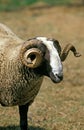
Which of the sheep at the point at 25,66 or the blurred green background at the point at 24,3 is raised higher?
the sheep at the point at 25,66

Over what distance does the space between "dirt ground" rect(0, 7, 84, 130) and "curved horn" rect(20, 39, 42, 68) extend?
7.36ft

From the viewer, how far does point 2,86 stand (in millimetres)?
6719

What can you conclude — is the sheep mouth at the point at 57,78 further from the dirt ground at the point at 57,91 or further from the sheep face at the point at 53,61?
the dirt ground at the point at 57,91

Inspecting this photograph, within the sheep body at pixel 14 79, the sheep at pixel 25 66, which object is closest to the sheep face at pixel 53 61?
the sheep at pixel 25 66

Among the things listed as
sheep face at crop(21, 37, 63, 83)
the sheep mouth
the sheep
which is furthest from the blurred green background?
the sheep mouth

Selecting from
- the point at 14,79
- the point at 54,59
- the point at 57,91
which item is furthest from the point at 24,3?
the point at 54,59

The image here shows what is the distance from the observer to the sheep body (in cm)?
644

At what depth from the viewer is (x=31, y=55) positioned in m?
6.07

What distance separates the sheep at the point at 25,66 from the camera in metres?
5.95

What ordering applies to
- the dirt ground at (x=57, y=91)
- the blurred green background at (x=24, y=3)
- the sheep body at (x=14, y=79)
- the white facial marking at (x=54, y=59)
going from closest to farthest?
the white facial marking at (x=54, y=59), the sheep body at (x=14, y=79), the dirt ground at (x=57, y=91), the blurred green background at (x=24, y=3)

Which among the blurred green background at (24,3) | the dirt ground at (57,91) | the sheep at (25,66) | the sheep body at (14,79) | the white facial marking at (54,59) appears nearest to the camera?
the white facial marking at (54,59)

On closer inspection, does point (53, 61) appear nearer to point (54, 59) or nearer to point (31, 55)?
point (54, 59)

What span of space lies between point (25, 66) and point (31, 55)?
0.33 m

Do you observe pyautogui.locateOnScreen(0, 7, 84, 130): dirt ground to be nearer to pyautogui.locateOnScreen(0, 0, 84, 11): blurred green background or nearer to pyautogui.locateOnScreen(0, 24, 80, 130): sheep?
pyautogui.locateOnScreen(0, 24, 80, 130): sheep
